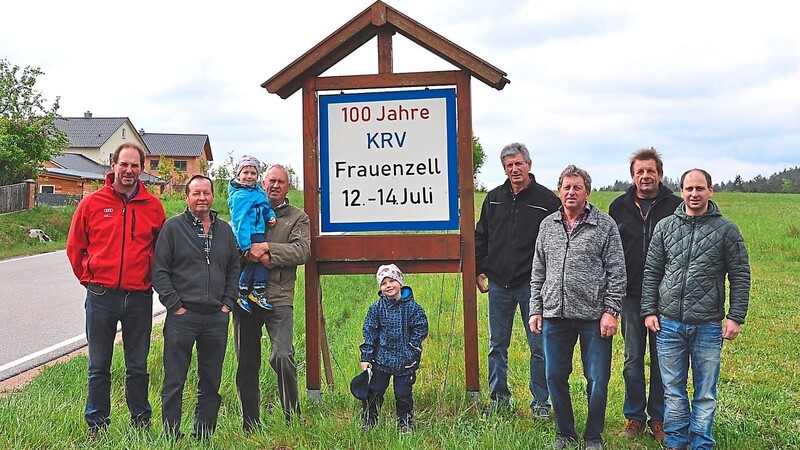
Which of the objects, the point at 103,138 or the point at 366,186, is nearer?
the point at 366,186

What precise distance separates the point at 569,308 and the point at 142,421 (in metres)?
3.01

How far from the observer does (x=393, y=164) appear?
538 cm

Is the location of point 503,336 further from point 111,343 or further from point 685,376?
point 111,343

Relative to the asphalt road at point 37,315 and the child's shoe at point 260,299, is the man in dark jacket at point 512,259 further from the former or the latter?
the asphalt road at point 37,315

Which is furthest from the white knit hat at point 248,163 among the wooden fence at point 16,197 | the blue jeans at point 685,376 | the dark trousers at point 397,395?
the wooden fence at point 16,197

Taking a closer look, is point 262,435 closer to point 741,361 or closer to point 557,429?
point 557,429

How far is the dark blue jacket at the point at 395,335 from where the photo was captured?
4.77m

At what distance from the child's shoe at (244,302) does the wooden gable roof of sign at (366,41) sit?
166cm

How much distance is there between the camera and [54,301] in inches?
475

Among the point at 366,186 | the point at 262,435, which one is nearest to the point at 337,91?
the point at 366,186

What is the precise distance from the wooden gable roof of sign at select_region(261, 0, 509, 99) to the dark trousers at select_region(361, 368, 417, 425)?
2.28 m

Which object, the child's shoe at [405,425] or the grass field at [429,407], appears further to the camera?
the child's shoe at [405,425]

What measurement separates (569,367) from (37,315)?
29.4 ft

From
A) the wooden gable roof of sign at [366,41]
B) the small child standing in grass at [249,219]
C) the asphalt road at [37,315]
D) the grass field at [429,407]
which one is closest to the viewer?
the grass field at [429,407]
